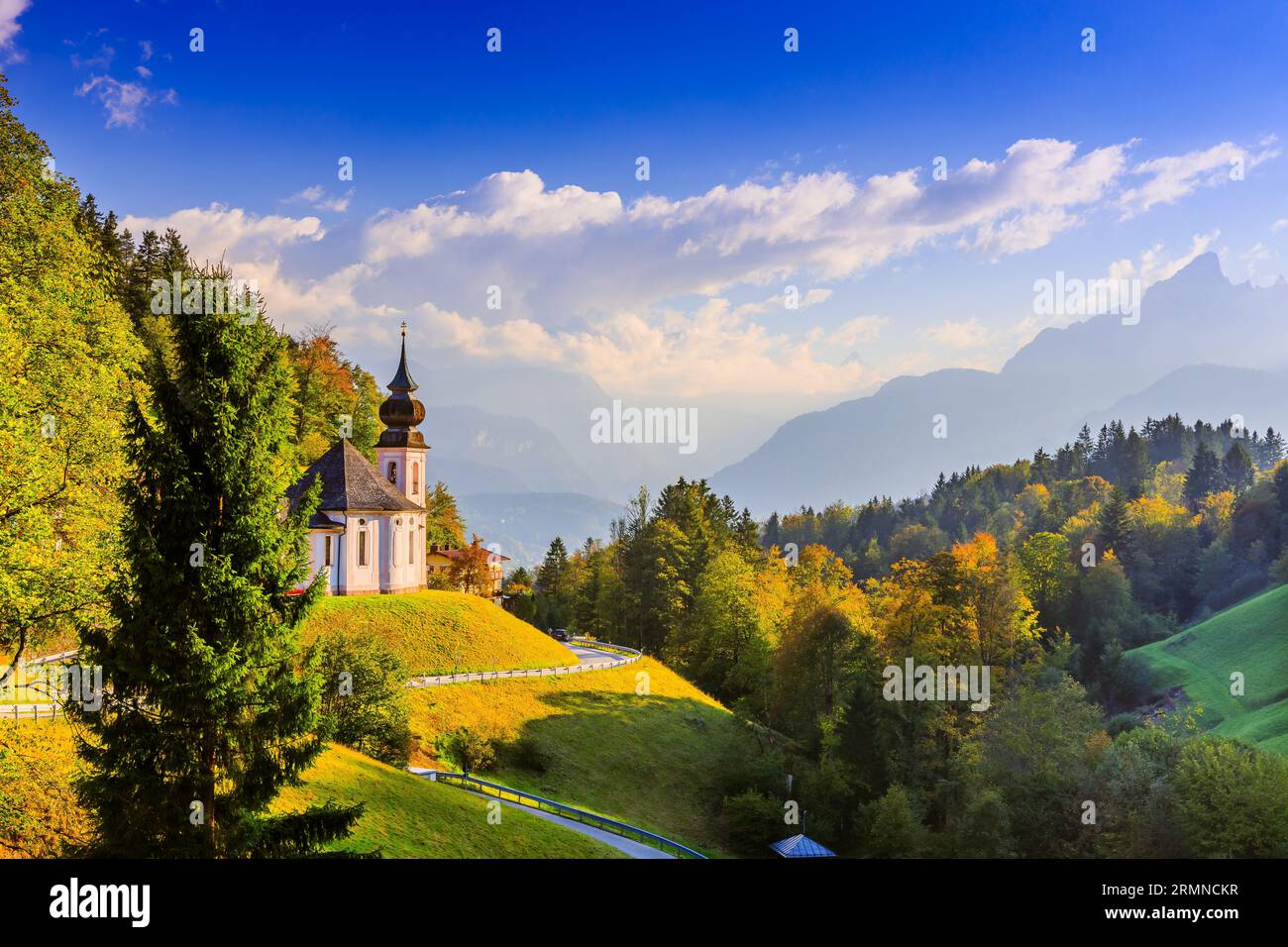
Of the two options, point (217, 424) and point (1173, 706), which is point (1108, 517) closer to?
point (1173, 706)

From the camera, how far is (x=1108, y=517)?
83688 millimetres

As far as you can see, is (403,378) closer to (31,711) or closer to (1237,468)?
(31,711)

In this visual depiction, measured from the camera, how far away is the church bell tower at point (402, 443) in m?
55.1

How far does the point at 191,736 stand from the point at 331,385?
189 feet

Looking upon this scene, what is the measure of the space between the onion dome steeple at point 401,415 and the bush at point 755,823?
31.8m

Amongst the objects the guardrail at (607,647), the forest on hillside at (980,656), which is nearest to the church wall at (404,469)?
the forest on hillside at (980,656)

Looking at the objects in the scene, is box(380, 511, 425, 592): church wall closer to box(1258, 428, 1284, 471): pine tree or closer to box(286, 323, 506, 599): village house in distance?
box(286, 323, 506, 599): village house in distance

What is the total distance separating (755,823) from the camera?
3619cm

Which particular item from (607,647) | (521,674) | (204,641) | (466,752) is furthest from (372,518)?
(204,641)

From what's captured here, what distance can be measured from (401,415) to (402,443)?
2122 mm

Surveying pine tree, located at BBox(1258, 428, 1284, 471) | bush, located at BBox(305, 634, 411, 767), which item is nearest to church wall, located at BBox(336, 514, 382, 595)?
bush, located at BBox(305, 634, 411, 767)

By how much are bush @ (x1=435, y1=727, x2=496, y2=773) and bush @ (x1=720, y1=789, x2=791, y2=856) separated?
1148 cm

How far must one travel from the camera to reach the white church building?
157 feet
